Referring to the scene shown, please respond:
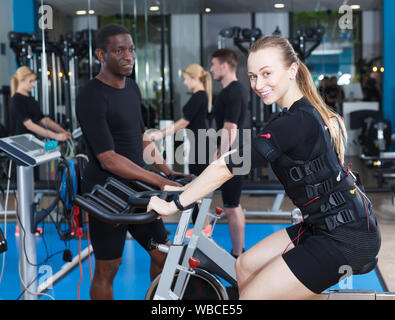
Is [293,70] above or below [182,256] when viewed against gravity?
above

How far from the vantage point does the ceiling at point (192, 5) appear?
10.6 ft

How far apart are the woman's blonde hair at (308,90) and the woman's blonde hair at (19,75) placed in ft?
5.87

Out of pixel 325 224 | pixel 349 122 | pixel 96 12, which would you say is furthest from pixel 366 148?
pixel 325 224

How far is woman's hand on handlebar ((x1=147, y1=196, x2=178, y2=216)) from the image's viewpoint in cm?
178

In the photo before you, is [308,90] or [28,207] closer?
[308,90]

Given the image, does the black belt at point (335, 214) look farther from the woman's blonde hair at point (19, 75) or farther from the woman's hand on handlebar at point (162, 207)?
the woman's blonde hair at point (19, 75)

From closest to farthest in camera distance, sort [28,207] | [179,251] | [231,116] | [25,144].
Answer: [179,251] < [25,144] < [28,207] < [231,116]

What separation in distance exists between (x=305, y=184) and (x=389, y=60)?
6.72 m

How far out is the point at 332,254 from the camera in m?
1.73

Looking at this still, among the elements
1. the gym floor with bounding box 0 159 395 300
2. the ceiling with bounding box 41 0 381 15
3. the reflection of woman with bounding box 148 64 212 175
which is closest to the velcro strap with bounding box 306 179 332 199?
the gym floor with bounding box 0 159 395 300

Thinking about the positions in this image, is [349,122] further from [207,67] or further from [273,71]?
[273,71]

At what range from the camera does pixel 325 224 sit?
1.77 meters

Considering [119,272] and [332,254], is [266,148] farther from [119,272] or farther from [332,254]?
[119,272]

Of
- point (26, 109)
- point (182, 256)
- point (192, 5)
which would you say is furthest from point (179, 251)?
point (192, 5)
